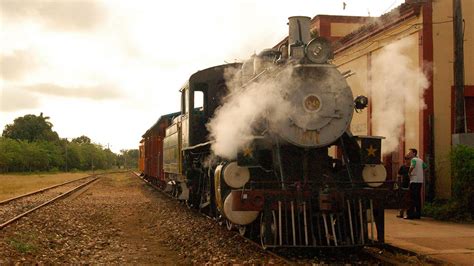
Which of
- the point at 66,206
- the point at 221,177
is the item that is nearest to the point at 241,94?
the point at 221,177

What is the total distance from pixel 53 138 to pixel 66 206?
9689cm

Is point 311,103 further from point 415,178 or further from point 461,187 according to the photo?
point 461,187

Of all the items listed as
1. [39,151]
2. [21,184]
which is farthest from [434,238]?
[39,151]

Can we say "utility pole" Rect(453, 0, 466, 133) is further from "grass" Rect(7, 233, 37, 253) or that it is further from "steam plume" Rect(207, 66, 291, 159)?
"grass" Rect(7, 233, 37, 253)

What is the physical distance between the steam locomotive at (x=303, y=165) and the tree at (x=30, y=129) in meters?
105

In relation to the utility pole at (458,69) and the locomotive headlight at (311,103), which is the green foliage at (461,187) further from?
the locomotive headlight at (311,103)

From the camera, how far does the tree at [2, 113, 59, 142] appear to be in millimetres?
107562

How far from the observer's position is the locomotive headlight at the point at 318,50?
8.24 m

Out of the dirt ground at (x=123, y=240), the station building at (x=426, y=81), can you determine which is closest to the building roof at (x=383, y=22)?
the station building at (x=426, y=81)

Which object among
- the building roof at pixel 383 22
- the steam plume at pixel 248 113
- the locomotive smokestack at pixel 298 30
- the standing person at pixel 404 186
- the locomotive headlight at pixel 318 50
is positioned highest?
the building roof at pixel 383 22

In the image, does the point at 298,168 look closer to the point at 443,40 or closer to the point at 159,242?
the point at 159,242

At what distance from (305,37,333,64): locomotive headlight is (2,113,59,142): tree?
348 ft

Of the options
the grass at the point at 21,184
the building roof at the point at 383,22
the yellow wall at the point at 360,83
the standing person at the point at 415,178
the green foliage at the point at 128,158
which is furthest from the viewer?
the green foliage at the point at 128,158

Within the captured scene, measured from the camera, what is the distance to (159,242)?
10117 mm
